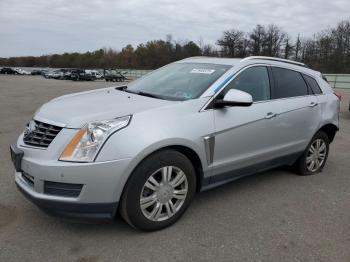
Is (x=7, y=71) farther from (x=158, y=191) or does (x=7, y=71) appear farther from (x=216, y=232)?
(x=216, y=232)

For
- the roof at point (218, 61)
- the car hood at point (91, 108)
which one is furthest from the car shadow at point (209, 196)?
the roof at point (218, 61)

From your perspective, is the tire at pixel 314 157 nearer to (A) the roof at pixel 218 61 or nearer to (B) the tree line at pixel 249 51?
(A) the roof at pixel 218 61

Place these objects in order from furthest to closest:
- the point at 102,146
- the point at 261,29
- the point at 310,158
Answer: the point at 261,29 → the point at 310,158 → the point at 102,146

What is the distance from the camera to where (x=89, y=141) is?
3.05 metres

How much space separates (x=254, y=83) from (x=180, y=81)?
0.89m

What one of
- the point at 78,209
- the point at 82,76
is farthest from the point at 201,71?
the point at 82,76

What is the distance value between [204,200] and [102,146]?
1728 millimetres

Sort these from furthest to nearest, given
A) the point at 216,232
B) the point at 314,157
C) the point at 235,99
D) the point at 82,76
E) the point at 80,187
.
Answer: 1. the point at 82,76
2. the point at 314,157
3. the point at 235,99
4. the point at 216,232
5. the point at 80,187

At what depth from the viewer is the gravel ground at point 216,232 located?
3100 millimetres

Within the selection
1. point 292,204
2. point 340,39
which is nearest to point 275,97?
point 292,204

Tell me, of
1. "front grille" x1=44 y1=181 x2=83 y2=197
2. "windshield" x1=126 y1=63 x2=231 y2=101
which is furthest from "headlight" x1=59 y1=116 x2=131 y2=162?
"windshield" x1=126 y1=63 x2=231 y2=101

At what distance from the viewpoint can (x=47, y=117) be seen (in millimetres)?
3402

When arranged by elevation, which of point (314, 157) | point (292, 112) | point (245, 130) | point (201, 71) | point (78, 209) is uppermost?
point (201, 71)

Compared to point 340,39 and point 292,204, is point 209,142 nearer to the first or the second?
point 292,204
